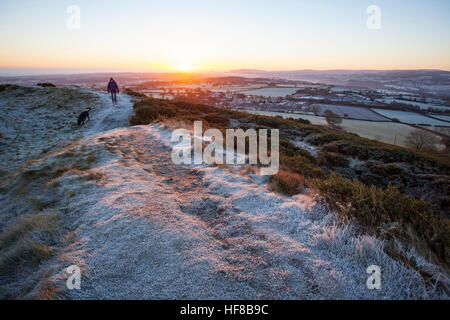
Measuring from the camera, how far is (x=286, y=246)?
317 centimetres

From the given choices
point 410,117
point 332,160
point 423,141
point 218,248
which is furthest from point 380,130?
point 218,248

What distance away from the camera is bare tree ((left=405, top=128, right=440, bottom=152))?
104 feet

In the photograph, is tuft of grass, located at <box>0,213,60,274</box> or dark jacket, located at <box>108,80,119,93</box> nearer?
tuft of grass, located at <box>0,213,60,274</box>

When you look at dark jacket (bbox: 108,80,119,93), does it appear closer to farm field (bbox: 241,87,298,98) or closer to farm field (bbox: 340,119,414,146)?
farm field (bbox: 340,119,414,146)

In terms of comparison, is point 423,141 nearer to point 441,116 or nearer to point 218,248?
point 441,116

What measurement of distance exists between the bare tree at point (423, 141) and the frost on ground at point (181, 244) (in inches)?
1530

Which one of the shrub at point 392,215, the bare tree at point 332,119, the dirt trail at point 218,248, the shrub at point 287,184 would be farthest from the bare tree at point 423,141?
the dirt trail at point 218,248

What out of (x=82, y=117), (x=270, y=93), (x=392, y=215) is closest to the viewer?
(x=392, y=215)

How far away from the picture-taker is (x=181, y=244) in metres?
3.18

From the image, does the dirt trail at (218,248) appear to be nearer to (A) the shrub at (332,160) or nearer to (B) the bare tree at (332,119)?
(A) the shrub at (332,160)

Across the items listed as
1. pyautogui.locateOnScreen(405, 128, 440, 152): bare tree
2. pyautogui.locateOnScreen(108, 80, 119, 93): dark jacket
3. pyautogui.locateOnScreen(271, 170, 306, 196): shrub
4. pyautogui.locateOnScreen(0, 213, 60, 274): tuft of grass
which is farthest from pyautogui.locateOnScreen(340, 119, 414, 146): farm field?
pyautogui.locateOnScreen(0, 213, 60, 274): tuft of grass

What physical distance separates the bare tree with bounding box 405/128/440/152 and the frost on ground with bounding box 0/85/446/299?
38.9 m

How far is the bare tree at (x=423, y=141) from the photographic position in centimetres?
3159

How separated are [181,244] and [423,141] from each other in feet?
141
